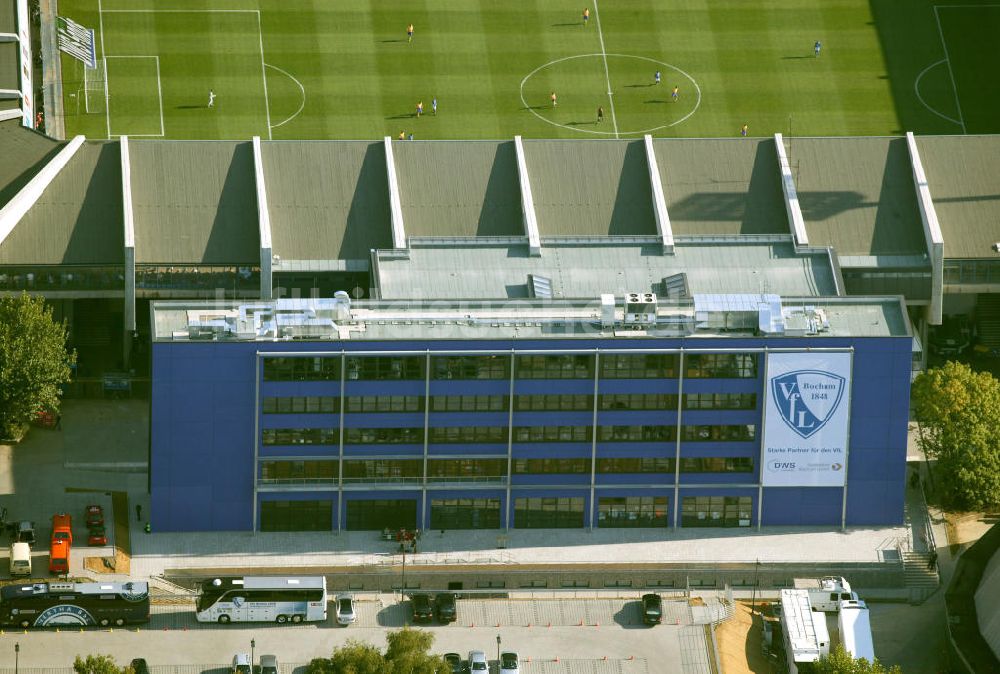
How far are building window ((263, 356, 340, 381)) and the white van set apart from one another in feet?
74.0

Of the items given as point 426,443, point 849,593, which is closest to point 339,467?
point 426,443

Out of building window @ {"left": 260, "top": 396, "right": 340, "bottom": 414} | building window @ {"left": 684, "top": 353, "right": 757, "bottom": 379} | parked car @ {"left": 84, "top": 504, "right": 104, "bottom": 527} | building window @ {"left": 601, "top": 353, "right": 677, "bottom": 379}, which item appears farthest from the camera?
building window @ {"left": 684, "top": 353, "right": 757, "bottom": 379}

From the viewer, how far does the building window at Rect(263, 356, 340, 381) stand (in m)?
189

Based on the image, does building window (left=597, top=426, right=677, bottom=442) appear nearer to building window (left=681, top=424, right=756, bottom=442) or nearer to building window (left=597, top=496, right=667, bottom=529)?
building window (left=681, top=424, right=756, bottom=442)

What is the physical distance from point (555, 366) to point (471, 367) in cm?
660

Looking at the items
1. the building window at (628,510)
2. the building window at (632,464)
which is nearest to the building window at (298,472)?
the building window at (632,464)

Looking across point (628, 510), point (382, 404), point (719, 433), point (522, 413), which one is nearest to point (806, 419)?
point (719, 433)

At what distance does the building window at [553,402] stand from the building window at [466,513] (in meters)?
8.35

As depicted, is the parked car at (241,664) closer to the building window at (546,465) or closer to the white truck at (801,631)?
the building window at (546,465)

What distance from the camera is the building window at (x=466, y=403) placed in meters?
192

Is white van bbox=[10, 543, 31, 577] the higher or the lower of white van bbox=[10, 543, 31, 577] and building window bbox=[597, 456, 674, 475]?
the lower

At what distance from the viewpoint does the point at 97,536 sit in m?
189

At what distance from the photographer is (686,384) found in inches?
7589

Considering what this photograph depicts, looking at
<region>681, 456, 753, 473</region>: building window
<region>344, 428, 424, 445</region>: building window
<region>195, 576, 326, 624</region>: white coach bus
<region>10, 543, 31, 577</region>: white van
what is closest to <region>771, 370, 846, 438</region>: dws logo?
<region>681, 456, 753, 473</region>: building window
